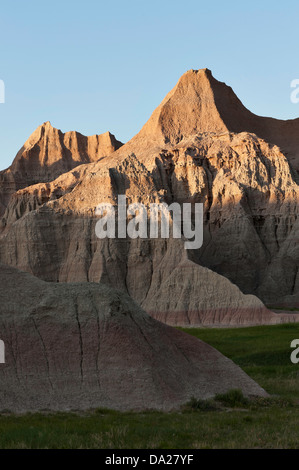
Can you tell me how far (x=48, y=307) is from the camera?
21672mm

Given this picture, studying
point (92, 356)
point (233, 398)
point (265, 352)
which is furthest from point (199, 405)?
point (265, 352)

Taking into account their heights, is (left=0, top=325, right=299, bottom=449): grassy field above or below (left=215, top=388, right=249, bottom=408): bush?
above

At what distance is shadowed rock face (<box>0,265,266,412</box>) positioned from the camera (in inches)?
764

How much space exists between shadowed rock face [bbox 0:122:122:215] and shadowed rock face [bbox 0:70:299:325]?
106ft

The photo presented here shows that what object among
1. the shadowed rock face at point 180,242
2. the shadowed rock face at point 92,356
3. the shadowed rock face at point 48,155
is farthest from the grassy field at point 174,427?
the shadowed rock face at point 48,155

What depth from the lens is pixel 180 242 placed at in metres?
81.1

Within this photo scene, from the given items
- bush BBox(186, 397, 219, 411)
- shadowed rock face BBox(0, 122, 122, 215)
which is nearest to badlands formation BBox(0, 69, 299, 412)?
shadowed rock face BBox(0, 122, 122, 215)

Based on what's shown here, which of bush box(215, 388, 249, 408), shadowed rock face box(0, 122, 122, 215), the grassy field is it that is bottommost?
bush box(215, 388, 249, 408)

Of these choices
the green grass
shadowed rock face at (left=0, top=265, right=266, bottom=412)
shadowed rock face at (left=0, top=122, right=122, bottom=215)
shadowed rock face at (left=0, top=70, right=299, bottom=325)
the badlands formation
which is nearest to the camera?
shadowed rock face at (left=0, top=265, right=266, bottom=412)

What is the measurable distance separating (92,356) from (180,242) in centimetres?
6081

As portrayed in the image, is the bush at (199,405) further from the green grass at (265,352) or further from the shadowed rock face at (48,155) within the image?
the shadowed rock face at (48,155)

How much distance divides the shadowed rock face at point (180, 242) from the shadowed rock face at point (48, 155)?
32351 mm

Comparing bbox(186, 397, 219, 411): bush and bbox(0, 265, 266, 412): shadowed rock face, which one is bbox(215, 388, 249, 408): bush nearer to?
bbox(0, 265, 266, 412): shadowed rock face

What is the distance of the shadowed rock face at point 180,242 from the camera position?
74375 mm
